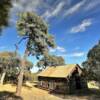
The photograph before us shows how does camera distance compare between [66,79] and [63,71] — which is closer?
[66,79]

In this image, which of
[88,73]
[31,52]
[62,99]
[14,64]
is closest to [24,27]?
[31,52]

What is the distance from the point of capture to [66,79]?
140ft

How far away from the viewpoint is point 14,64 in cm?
5575

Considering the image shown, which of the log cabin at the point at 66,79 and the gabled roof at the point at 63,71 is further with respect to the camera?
the gabled roof at the point at 63,71

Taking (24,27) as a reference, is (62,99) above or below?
below

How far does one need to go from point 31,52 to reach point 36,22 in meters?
6.11

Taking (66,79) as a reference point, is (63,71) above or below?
above

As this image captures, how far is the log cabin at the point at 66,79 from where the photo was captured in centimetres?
4325

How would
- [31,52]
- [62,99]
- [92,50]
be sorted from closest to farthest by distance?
[62,99] → [31,52] → [92,50]

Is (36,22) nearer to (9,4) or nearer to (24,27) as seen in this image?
(24,27)

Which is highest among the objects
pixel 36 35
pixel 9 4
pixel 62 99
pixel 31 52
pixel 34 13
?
pixel 34 13

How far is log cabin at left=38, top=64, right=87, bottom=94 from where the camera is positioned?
142 ft

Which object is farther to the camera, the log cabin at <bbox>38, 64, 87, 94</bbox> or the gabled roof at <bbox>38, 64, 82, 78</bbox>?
the gabled roof at <bbox>38, 64, 82, 78</bbox>

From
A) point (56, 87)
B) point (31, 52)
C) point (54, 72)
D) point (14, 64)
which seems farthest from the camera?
point (14, 64)
